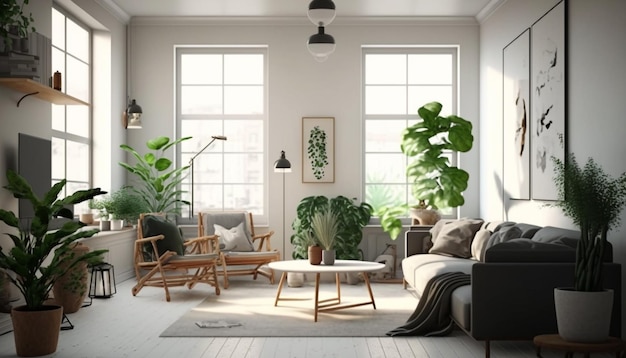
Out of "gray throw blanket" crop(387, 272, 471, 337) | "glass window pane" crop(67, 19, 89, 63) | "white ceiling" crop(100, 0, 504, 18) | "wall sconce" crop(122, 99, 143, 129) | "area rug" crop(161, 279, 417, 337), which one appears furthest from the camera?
"wall sconce" crop(122, 99, 143, 129)

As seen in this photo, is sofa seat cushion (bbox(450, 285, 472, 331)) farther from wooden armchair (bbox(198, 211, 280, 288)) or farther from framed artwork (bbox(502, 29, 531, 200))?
wooden armchair (bbox(198, 211, 280, 288))

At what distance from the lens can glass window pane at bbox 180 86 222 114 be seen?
9594 mm

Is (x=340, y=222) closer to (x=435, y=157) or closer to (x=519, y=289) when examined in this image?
(x=435, y=157)

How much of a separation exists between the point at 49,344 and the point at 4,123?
1.96 metres

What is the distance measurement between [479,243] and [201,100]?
4.20 metres

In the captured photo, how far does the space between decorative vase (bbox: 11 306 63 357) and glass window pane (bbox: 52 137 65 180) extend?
299 cm

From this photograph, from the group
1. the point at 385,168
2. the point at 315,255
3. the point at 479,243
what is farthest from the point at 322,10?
the point at 385,168

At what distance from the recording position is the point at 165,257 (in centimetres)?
738

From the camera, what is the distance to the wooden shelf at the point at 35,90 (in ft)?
18.7

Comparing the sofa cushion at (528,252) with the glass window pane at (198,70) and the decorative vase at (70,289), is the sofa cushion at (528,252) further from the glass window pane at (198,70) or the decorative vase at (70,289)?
the glass window pane at (198,70)

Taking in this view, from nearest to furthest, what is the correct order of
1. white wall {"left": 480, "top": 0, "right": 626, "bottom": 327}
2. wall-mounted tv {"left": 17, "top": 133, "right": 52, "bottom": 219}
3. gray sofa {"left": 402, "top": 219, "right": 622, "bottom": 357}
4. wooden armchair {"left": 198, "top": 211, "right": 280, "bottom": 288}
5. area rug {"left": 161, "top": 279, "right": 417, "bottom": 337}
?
gray sofa {"left": 402, "top": 219, "right": 622, "bottom": 357}
white wall {"left": 480, "top": 0, "right": 626, "bottom": 327}
area rug {"left": 161, "top": 279, "right": 417, "bottom": 337}
wall-mounted tv {"left": 17, "top": 133, "right": 52, "bottom": 219}
wooden armchair {"left": 198, "top": 211, "right": 280, "bottom": 288}

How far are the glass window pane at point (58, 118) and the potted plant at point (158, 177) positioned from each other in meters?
1.07

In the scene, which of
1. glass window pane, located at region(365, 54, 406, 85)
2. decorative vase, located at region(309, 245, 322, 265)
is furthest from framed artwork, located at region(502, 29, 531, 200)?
decorative vase, located at region(309, 245, 322, 265)

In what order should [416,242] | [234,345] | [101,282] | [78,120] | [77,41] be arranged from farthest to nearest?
[78,120]
[77,41]
[416,242]
[101,282]
[234,345]
